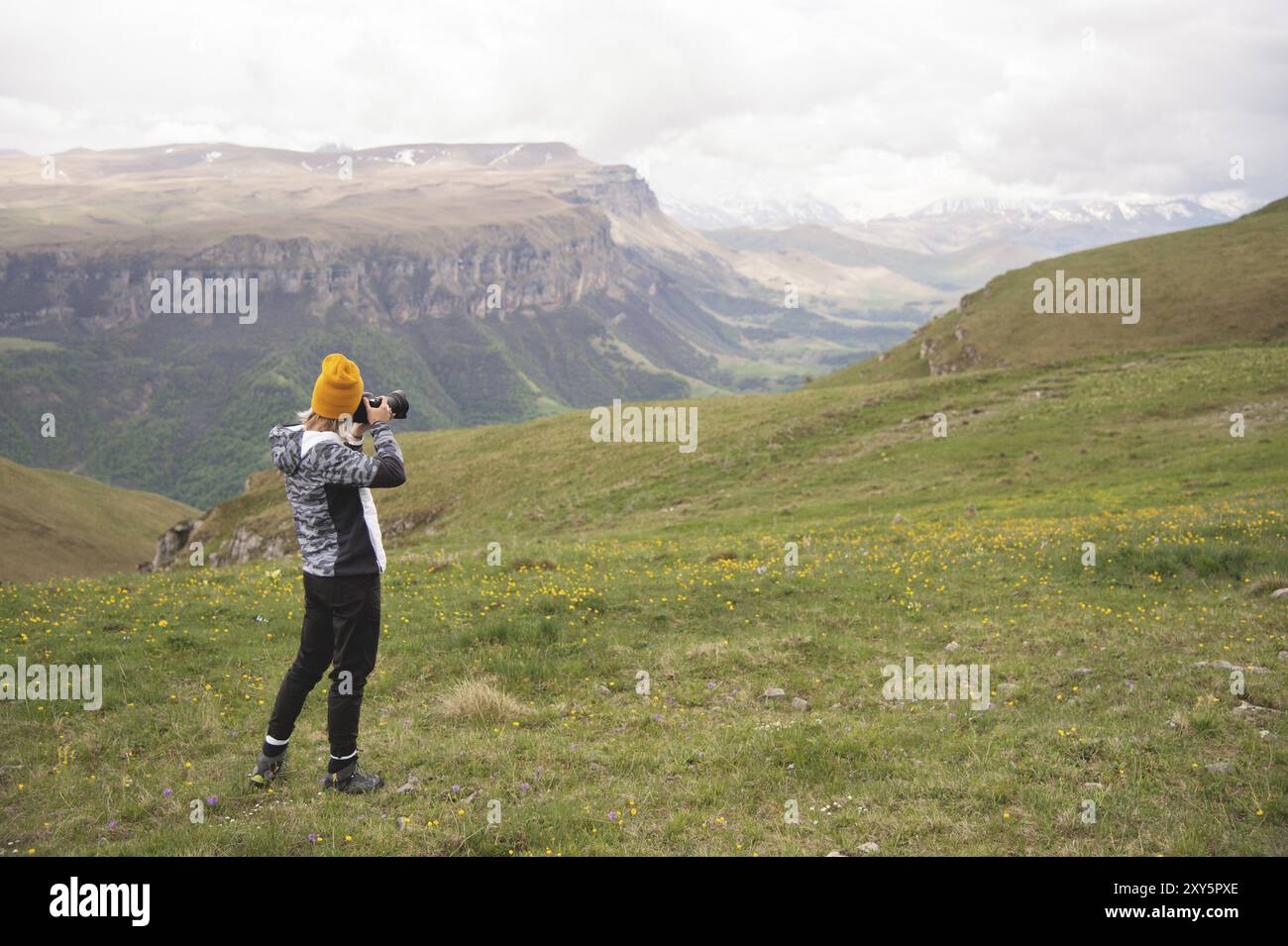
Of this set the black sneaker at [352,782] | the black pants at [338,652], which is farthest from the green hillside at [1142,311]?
the black sneaker at [352,782]

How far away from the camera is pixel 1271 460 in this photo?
112ft

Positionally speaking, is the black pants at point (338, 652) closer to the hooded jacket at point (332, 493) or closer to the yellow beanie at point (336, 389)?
the hooded jacket at point (332, 493)

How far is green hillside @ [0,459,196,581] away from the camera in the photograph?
4122 inches

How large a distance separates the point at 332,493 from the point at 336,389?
117cm

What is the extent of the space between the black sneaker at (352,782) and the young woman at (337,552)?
1 cm

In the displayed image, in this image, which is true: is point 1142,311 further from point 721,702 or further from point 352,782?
point 352,782

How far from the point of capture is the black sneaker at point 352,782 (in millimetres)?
9344

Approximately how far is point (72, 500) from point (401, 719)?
154 metres

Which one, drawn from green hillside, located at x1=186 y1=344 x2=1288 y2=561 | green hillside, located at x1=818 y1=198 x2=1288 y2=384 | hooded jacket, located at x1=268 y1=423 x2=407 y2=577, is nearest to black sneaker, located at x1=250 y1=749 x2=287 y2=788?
hooded jacket, located at x1=268 y1=423 x2=407 y2=577

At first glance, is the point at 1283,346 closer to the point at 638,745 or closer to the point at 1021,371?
the point at 1021,371

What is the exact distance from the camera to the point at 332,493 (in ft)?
30.3

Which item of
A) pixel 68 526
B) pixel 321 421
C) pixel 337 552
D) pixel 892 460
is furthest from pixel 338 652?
pixel 68 526
